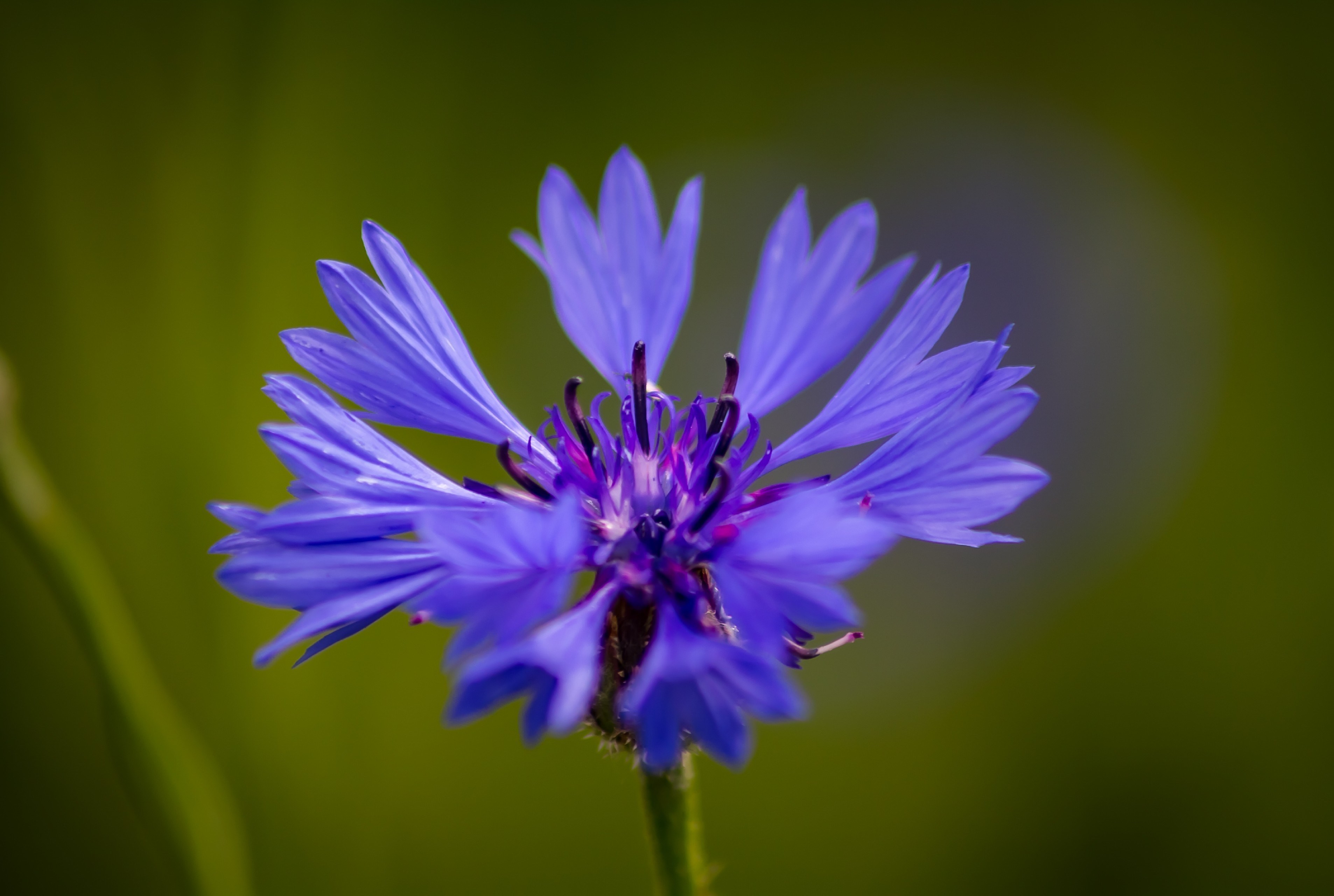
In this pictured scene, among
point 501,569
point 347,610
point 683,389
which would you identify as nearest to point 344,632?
point 347,610

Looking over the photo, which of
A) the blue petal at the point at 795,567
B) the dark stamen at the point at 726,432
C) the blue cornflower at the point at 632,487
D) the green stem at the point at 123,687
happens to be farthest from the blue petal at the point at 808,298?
the green stem at the point at 123,687

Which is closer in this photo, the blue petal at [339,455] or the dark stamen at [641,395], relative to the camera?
the blue petal at [339,455]

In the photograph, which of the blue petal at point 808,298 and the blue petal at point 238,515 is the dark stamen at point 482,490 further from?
the blue petal at point 808,298

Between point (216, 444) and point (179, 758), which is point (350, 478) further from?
point (216, 444)

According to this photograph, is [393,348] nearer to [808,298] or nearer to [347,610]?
[347,610]

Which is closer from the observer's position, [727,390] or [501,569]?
[501,569]

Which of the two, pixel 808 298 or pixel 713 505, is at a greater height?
pixel 808 298
